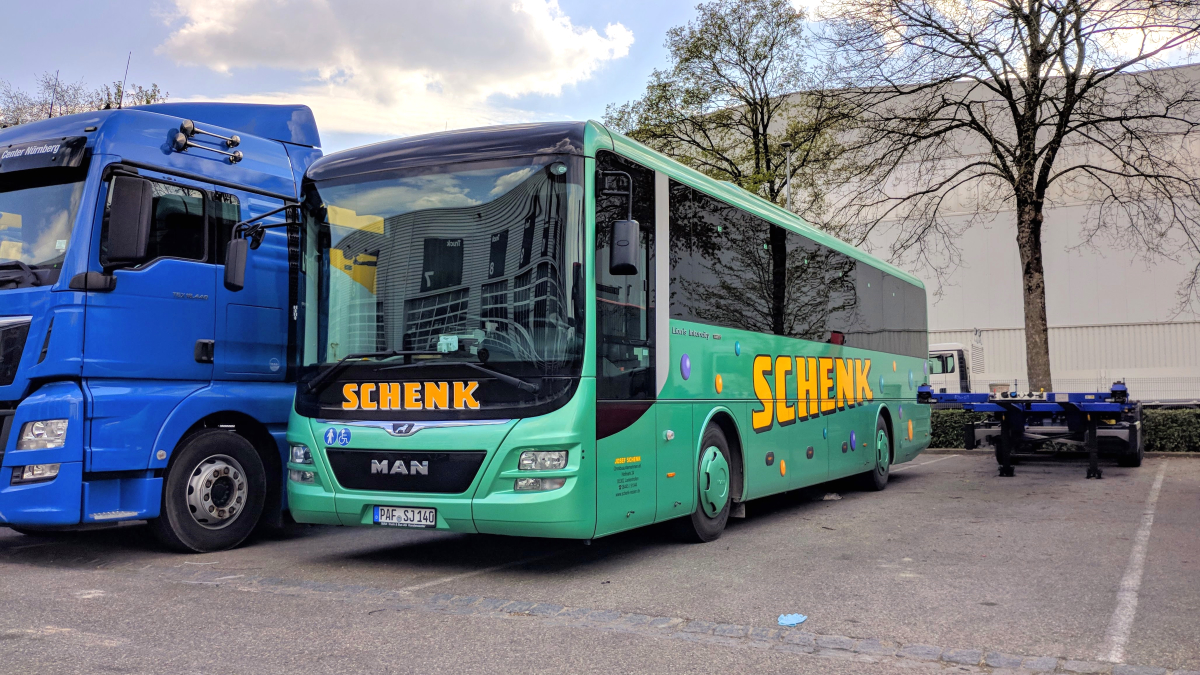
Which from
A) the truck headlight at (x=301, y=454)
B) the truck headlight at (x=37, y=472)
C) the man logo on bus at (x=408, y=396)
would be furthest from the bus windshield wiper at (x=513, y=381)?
the truck headlight at (x=37, y=472)

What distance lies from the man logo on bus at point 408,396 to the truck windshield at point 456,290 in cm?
1

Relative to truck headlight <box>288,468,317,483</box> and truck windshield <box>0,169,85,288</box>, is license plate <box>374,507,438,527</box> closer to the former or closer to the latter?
truck headlight <box>288,468,317,483</box>

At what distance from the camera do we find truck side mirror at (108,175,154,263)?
719 centimetres

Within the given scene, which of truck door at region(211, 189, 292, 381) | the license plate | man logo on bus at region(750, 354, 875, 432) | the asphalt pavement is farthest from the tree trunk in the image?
the license plate

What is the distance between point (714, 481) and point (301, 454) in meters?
3.30

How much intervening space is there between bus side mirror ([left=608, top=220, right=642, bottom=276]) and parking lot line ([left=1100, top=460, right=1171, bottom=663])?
3.49m

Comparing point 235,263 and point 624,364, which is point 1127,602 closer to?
point 624,364

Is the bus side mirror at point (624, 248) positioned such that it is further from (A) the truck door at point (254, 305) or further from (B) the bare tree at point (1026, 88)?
(B) the bare tree at point (1026, 88)

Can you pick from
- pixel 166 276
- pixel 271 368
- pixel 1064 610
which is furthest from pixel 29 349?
pixel 1064 610

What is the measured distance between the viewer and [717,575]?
699cm

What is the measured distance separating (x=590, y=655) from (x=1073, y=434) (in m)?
12.7

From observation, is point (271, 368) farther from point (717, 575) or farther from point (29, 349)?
point (717, 575)

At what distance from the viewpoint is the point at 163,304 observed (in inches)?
307

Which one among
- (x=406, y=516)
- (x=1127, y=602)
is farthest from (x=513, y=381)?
(x=1127, y=602)
